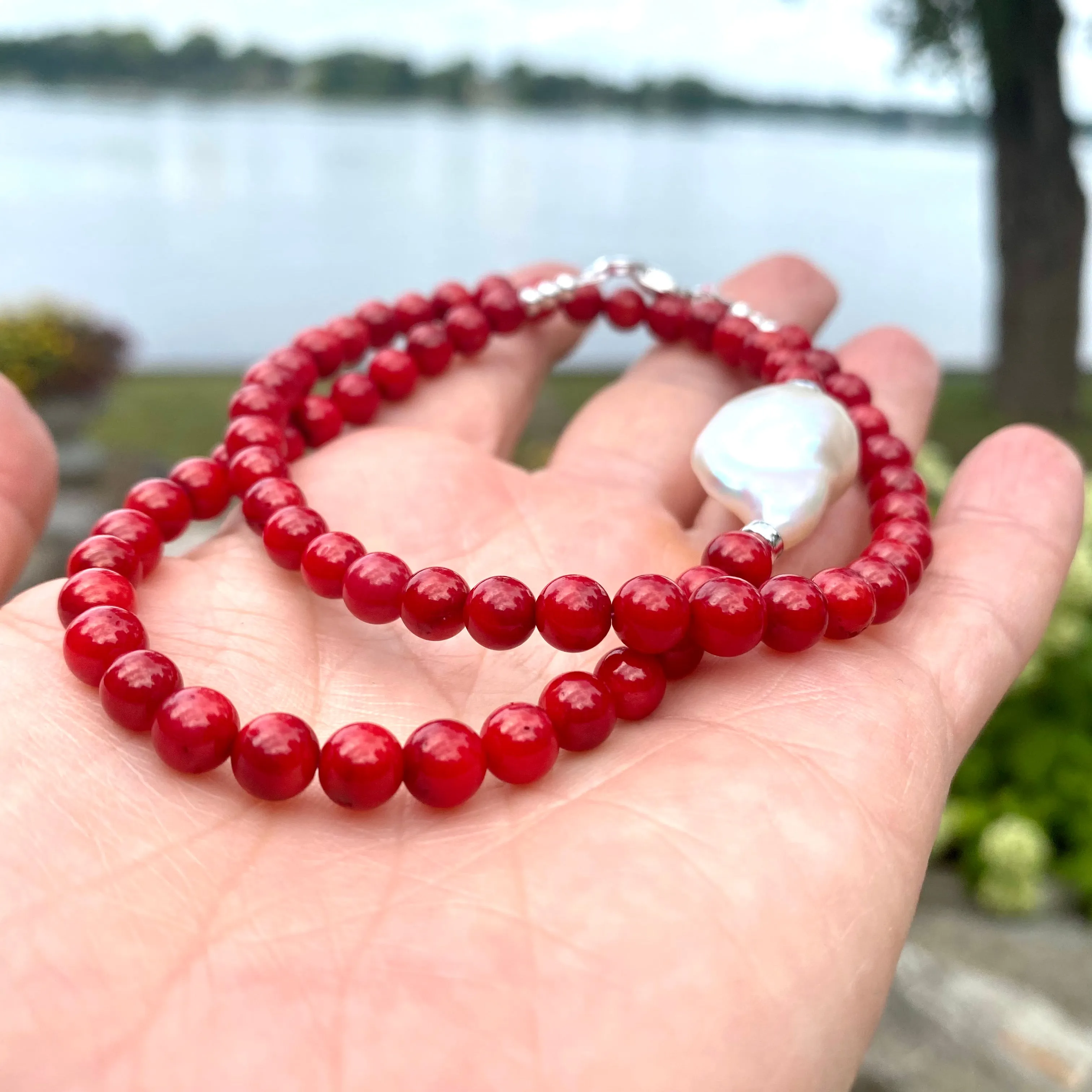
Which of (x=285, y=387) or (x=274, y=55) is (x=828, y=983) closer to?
(x=285, y=387)

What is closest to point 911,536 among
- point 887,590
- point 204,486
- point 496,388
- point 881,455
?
point 887,590

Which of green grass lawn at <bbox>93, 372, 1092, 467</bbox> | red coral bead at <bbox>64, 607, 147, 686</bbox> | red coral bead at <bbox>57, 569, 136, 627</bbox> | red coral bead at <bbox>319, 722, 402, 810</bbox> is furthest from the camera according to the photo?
green grass lawn at <bbox>93, 372, 1092, 467</bbox>

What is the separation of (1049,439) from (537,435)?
5.08 feet

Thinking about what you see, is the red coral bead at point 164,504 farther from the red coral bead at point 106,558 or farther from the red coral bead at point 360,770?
the red coral bead at point 360,770

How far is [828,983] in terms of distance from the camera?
1.08m

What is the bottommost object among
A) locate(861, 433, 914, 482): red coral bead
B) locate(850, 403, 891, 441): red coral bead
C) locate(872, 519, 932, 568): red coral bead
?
locate(872, 519, 932, 568): red coral bead

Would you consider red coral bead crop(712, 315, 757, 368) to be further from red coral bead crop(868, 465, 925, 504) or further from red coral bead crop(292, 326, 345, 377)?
red coral bead crop(292, 326, 345, 377)

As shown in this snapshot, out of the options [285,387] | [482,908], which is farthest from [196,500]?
[482,908]

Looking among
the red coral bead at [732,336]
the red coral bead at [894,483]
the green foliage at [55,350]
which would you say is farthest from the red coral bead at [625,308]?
the green foliage at [55,350]

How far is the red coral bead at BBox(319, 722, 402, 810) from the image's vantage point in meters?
1.25

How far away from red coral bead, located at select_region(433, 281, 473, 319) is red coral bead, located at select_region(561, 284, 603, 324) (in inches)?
8.7

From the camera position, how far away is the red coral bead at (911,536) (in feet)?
5.43

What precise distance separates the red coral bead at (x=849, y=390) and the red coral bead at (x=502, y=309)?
2.19 ft

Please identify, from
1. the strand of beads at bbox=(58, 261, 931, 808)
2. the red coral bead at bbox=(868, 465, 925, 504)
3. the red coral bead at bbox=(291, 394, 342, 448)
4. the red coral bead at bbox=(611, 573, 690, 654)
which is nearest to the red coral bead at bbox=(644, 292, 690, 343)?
the strand of beads at bbox=(58, 261, 931, 808)
